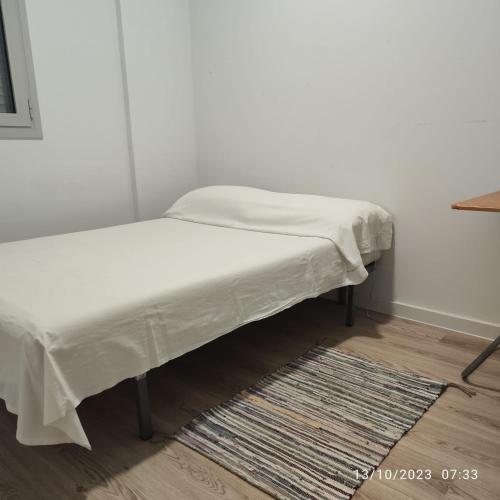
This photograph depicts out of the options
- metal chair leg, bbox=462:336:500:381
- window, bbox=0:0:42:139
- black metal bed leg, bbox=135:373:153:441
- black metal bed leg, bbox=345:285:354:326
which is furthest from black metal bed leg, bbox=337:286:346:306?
window, bbox=0:0:42:139

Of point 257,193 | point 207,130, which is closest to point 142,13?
point 207,130

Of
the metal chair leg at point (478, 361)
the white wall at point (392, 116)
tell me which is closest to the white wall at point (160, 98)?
the white wall at point (392, 116)

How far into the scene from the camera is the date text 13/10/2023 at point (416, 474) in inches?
50.6

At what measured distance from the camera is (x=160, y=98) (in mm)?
2924

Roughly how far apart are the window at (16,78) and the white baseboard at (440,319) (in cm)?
228

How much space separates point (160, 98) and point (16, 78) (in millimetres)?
927

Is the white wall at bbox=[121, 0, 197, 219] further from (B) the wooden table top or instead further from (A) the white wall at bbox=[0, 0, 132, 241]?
(B) the wooden table top

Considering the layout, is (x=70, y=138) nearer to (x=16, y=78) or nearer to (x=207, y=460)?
(x=16, y=78)

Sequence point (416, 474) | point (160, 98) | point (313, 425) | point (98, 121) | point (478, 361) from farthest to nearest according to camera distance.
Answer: point (160, 98) → point (98, 121) → point (478, 361) → point (313, 425) → point (416, 474)

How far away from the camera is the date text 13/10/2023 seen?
129cm

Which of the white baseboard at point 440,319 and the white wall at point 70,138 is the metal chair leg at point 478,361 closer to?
the white baseboard at point 440,319

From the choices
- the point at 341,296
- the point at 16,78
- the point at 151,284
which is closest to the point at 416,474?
the point at 151,284

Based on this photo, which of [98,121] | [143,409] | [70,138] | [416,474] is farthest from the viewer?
[98,121]

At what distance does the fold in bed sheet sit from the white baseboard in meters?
0.51
